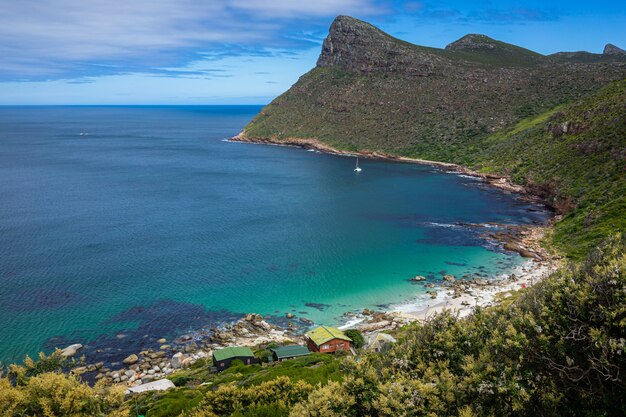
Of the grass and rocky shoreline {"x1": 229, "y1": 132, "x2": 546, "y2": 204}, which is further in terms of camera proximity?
rocky shoreline {"x1": 229, "y1": 132, "x2": 546, "y2": 204}

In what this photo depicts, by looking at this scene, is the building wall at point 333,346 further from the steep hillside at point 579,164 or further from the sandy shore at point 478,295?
the steep hillside at point 579,164

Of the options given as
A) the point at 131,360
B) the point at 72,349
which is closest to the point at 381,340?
the point at 131,360

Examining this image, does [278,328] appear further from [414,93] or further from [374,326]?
[414,93]

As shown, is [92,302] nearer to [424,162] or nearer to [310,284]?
[310,284]

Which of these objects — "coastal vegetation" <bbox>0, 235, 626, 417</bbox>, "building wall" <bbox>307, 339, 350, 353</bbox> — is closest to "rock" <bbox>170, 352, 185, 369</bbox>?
"building wall" <bbox>307, 339, 350, 353</bbox>

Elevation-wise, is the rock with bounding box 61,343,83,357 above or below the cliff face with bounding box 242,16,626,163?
below

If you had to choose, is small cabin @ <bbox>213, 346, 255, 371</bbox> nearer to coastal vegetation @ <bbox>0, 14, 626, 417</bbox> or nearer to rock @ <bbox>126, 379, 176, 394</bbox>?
coastal vegetation @ <bbox>0, 14, 626, 417</bbox>
